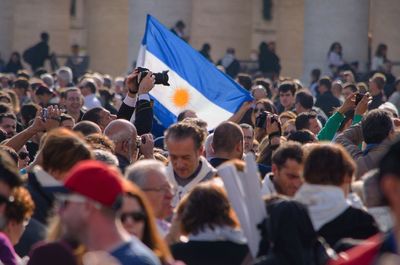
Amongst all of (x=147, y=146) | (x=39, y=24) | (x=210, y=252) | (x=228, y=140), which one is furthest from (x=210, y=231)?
(x=39, y=24)

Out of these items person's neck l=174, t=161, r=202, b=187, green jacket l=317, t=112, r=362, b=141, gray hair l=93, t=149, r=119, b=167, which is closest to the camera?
gray hair l=93, t=149, r=119, b=167

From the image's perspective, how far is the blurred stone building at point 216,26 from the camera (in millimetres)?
30906

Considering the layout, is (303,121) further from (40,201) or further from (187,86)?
(40,201)

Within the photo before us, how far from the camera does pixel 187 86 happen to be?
15539 mm

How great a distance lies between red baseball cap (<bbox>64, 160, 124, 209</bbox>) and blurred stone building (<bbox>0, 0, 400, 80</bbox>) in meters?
24.6

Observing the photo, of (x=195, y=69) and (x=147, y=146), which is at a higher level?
(x=195, y=69)

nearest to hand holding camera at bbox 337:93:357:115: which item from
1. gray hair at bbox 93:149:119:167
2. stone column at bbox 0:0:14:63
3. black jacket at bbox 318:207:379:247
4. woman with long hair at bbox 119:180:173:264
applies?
gray hair at bbox 93:149:119:167

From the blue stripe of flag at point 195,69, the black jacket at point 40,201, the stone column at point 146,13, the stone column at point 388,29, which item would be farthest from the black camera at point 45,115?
the stone column at point 388,29

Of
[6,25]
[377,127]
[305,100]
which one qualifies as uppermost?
[6,25]

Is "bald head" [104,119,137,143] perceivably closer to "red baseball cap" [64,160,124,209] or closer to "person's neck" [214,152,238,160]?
"person's neck" [214,152,238,160]

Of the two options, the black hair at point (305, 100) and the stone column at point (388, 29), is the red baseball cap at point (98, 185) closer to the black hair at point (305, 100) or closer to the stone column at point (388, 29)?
the black hair at point (305, 100)

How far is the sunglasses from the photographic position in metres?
6.97

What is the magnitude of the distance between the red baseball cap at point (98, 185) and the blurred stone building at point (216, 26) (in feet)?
80.7

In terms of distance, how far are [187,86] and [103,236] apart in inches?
376
